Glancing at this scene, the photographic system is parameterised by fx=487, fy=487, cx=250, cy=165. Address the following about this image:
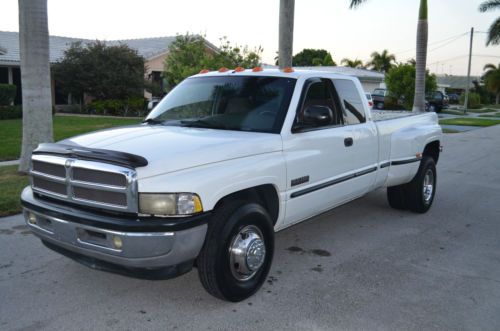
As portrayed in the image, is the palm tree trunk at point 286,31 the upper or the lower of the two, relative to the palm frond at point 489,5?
lower

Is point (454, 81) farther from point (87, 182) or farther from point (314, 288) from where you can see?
point (87, 182)

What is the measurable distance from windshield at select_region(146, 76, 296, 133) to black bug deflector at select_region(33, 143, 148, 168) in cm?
126

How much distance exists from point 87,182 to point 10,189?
4.68 meters

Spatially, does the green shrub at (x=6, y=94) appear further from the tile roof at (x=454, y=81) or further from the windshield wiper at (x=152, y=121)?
the tile roof at (x=454, y=81)

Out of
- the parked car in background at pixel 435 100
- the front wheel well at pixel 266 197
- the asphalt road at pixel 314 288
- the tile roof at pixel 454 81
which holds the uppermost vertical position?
the tile roof at pixel 454 81

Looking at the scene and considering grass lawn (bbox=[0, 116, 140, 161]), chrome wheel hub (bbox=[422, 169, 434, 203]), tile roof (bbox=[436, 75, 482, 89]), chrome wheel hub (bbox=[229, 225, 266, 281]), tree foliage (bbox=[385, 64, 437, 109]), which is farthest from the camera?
tile roof (bbox=[436, 75, 482, 89])

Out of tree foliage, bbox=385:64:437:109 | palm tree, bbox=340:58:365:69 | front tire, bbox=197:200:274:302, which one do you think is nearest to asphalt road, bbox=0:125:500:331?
front tire, bbox=197:200:274:302

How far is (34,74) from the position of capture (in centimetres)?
838

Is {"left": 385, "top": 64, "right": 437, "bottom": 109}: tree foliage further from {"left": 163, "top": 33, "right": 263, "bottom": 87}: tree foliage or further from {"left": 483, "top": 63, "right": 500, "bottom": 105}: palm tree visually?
{"left": 483, "top": 63, "right": 500, "bottom": 105}: palm tree

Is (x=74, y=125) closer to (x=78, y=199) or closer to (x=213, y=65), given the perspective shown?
(x=213, y=65)

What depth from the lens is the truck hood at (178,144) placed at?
3.52 m

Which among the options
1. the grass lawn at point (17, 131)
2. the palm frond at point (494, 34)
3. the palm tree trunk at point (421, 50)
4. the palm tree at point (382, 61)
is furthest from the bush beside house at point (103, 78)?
the palm tree at point (382, 61)

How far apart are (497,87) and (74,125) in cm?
6512

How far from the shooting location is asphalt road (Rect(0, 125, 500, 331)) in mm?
3678
